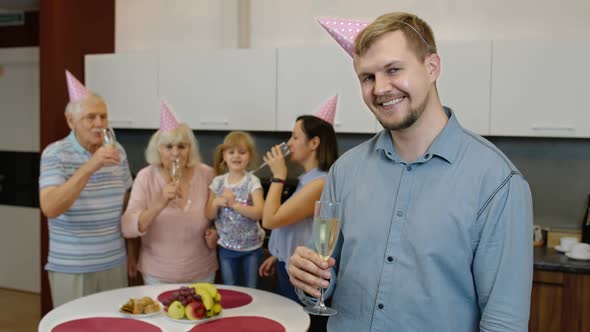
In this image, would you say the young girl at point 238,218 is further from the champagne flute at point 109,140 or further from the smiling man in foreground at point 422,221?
the smiling man in foreground at point 422,221

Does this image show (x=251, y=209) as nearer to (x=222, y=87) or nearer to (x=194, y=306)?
(x=194, y=306)

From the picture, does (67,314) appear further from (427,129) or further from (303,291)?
(427,129)

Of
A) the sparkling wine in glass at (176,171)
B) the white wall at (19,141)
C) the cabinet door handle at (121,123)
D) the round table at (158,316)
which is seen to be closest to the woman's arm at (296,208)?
the round table at (158,316)

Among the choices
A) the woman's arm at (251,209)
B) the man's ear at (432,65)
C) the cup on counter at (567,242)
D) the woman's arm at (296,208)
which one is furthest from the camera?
the cup on counter at (567,242)

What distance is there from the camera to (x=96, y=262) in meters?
2.93

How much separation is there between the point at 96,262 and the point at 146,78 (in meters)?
1.82

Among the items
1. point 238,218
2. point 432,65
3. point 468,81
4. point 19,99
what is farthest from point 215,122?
point 432,65

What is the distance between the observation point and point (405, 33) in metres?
1.40

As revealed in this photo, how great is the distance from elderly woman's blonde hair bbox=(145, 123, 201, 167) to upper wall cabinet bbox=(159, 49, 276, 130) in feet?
2.92

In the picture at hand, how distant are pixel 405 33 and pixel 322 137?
1599 millimetres

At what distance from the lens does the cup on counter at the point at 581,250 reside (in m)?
3.30

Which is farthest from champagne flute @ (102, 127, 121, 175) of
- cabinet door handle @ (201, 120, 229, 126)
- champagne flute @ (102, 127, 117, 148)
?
cabinet door handle @ (201, 120, 229, 126)

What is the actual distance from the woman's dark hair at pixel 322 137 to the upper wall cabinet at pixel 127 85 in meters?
1.71

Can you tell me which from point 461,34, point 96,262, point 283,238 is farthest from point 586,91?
point 96,262
